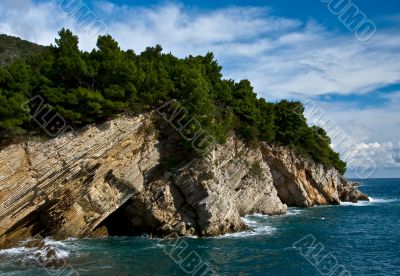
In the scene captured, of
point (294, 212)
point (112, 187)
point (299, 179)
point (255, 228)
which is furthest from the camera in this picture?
point (299, 179)

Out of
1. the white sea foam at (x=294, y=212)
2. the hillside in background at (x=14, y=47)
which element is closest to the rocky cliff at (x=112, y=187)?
the white sea foam at (x=294, y=212)

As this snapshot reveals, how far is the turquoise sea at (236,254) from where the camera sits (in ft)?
86.2

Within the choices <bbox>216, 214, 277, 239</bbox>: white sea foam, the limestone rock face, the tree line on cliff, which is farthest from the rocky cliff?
the limestone rock face

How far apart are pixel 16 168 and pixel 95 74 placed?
10159 millimetres

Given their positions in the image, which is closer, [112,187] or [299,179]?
[112,187]

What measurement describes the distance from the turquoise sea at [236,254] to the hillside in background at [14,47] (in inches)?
2385

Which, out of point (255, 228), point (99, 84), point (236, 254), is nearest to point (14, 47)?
point (99, 84)

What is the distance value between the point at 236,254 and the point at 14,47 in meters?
81.1

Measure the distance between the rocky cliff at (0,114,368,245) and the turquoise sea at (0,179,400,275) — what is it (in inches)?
71.7

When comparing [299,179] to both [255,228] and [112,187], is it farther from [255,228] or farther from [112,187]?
[112,187]

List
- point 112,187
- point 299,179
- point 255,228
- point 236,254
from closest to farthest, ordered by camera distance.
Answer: point 236,254 → point 112,187 → point 255,228 → point 299,179

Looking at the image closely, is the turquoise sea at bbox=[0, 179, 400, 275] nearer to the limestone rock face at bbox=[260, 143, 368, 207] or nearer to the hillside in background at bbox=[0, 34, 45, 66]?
the limestone rock face at bbox=[260, 143, 368, 207]

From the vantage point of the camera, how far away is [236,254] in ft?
101

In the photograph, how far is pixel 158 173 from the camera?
38.8 m
